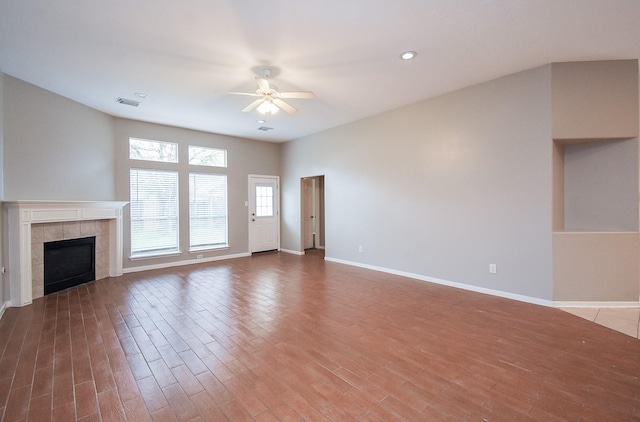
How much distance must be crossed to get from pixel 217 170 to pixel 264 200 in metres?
1.51

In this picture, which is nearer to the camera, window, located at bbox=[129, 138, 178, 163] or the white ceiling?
the white ceiling

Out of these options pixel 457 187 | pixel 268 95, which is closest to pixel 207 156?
pixel 268 95

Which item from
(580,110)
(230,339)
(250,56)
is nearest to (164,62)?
(250,56)

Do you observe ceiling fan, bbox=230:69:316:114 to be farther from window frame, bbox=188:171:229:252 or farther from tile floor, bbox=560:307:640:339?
tile floor, bbox=560:307:640:339

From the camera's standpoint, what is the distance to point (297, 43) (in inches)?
116

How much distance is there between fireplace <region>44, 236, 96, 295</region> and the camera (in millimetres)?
4133

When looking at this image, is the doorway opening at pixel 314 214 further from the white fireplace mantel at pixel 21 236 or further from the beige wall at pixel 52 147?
the white fireplace mantel at pixel 21 236

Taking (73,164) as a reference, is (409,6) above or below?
above

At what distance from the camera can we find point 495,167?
155 inches

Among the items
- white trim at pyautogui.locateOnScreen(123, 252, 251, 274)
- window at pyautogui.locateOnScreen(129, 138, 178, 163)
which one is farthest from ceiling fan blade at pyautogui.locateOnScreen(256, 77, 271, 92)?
white trim at pyautogui.locateOnScreen(123, 252, 251, 274)

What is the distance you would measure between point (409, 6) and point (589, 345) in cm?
345

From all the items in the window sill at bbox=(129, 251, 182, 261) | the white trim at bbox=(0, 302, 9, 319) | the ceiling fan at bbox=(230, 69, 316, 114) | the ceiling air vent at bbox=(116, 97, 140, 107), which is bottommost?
the white trim at bbox=(0, 302, 9, 319)

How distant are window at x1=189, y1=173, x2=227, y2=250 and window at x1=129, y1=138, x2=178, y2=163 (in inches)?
22.2

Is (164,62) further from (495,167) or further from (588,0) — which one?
(495,167)
